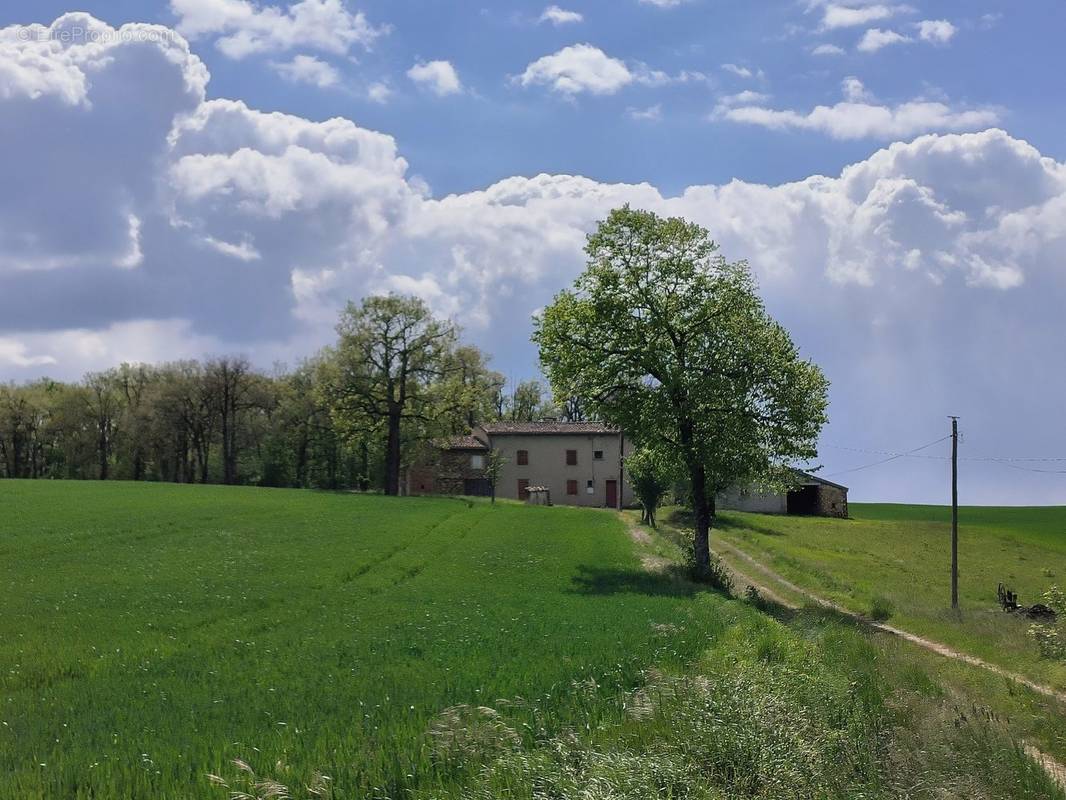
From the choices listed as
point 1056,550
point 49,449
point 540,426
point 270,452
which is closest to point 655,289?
point 1056,550

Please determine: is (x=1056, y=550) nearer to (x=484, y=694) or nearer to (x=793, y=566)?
(x=793, y=566)

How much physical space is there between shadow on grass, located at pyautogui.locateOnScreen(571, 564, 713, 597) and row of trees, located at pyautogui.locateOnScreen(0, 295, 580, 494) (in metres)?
39.7

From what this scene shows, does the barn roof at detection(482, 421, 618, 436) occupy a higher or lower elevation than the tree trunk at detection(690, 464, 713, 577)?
higher

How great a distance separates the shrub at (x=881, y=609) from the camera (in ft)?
107

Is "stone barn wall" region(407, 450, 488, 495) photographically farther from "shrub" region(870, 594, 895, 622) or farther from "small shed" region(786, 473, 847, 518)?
"shrub" region(870, 594, 895, 622)

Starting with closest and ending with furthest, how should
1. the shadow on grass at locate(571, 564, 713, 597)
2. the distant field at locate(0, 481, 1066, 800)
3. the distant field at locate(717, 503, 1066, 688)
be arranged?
1. the distant field at locate(0, 481, 1066, 800)
2. the distant field at locate(717, 503, 1066, 688)
3. the shadow on grass at locate(571, 564, 713, 597)

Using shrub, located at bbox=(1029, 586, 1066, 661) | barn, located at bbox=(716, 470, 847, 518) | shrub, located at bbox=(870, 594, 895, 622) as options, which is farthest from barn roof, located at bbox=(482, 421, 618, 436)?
shrub, located at bbox=(1029, 586, 1066, 661)

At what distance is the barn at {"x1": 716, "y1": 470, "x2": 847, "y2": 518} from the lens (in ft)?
298

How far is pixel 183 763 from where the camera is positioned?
30.2 ft

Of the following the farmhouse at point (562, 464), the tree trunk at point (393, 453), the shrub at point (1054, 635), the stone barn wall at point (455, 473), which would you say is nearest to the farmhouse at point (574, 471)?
the farmhouse at point (562, 464)

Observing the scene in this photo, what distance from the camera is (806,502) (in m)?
93.4

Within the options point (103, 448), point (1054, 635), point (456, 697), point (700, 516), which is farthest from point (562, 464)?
point (456, 697)

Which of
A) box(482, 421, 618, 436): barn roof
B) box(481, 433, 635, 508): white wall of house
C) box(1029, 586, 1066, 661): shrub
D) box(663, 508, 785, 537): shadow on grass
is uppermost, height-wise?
box(482, 421, 618, 436): barn roof

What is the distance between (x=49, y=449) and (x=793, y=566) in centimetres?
10412
